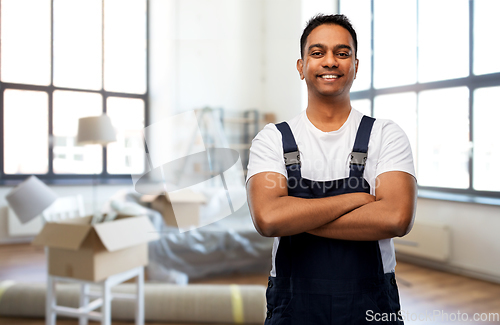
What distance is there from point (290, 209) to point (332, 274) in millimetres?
206

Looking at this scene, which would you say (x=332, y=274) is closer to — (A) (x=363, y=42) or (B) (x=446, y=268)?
(B) (x=446, y=268)

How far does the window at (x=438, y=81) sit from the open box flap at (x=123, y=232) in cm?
215

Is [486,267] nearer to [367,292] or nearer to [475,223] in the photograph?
[475,223]

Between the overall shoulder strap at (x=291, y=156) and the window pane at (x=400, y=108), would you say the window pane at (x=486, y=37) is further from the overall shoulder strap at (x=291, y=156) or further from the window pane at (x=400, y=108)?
the overall shoulder strap at (x=291, y=156)

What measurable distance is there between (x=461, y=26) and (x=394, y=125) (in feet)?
10.1

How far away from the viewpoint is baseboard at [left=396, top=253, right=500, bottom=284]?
9.69 ft

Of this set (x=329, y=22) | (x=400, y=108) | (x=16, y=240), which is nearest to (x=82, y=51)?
(x=329, y=22)

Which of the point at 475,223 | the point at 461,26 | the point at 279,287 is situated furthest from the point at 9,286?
the point at 461,26

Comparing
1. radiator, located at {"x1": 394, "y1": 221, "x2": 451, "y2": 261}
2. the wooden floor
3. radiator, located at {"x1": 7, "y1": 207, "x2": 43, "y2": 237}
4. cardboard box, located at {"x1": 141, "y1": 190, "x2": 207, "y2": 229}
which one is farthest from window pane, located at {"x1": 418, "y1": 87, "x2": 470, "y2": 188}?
radiator, located at {"x1": 7, "y1": 207, "x2": 43, "y2": 237}

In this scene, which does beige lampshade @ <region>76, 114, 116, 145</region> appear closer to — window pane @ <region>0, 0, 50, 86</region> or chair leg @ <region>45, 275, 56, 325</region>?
chair leg @ <region>45, 275, 56, 325</region>

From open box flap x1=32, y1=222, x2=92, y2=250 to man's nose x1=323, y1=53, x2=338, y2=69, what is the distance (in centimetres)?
123

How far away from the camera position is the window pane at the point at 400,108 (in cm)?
353

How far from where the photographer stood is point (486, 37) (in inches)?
123

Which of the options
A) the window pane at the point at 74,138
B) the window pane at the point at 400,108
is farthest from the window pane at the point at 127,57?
the window pane at the point at 400,108
